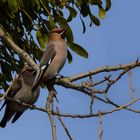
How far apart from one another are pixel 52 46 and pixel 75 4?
295 mm

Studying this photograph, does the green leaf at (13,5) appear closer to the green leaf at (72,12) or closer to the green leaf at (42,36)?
the green leaf at (42,36)

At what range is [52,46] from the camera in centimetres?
376

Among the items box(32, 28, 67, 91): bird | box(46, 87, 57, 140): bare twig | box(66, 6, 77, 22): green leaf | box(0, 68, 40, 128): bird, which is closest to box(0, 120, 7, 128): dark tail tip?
box(0, 68, 40, 128): bird

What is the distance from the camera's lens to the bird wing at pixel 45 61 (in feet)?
10.9

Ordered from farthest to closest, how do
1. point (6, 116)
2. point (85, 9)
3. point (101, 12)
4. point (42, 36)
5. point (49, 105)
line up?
1. point (6, 116)
2. point (101, 12)
3. point (85, 9)
4. point (42, 36)
5. point (49, 105)

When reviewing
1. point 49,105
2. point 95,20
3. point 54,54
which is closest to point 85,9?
point 95,20

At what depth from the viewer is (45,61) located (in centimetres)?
359

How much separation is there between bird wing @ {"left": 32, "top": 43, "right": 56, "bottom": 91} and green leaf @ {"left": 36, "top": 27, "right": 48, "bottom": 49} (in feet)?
0.13

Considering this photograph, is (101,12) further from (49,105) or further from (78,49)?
(49,105)

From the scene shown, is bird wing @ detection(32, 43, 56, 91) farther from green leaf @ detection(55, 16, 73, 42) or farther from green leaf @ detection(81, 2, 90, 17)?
green leaf @ detection(81, 2, 90, 17)

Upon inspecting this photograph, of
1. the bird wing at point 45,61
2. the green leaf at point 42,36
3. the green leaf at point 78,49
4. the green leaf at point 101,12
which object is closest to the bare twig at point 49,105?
the bird wing at point 45,61

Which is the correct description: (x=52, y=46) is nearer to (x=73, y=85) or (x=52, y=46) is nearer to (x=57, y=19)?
(x=57, y=19)

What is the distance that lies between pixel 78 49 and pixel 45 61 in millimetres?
193

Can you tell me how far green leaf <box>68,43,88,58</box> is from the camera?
140 inches
